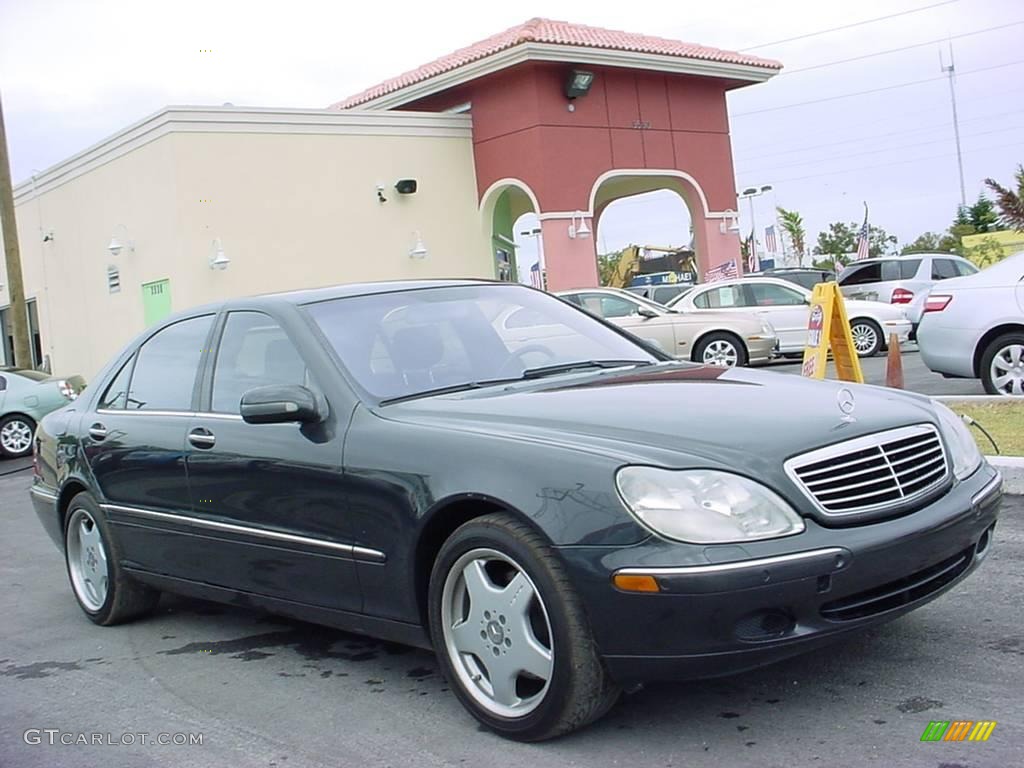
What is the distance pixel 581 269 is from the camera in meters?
22.7

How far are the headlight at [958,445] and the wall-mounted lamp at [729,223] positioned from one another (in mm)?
21160

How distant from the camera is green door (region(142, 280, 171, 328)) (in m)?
20.8

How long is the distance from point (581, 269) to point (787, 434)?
19329 mm

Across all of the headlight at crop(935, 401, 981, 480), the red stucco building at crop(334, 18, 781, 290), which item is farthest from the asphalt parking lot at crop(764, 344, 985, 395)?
the headlight at crop(935, 401, 981, 480)

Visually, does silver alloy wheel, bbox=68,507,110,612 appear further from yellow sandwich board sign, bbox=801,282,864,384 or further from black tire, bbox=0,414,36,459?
black tire, bbox=0,414,36,459

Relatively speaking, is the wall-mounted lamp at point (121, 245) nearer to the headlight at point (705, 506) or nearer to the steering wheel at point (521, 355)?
the steering wheel at point (521, 355)

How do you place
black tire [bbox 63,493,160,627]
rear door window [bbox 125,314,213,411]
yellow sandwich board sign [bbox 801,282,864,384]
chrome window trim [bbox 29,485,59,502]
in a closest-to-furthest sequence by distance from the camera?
rear door window [bbox 125,314,213,411] < black tire [bbox 63,493,160,627] < chrome window trim [bbox 29,485,59,502] < yellow sandwich board sign [bbox 801,282,864,384]

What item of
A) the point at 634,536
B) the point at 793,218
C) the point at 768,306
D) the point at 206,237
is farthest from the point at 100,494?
the point at 793,218

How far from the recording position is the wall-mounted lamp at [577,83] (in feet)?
72.0

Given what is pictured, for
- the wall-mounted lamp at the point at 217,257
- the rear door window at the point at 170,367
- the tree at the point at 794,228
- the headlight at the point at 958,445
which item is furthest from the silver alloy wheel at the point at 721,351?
the tree at the point at 794,228

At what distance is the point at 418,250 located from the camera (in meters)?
22.4

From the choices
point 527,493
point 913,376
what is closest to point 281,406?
point 527,493

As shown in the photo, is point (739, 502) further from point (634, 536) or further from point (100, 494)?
point (100, 494)

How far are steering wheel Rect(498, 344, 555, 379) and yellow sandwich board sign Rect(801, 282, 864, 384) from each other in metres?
5.90
